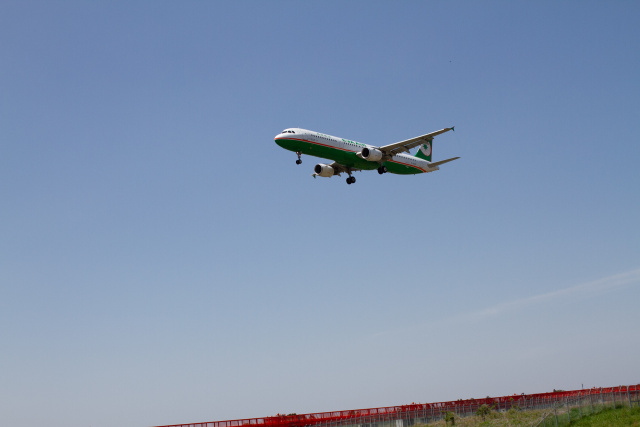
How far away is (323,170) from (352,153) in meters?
4.69

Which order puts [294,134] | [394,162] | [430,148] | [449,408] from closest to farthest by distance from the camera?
[449,408], [294,134], [394,162], [430,148]

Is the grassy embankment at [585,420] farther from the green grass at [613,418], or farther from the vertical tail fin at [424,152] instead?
the vertical tail fin at [424,152]

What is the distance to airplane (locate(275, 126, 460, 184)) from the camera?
6850cm

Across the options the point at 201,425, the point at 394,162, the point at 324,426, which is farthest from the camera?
the point at 394,162

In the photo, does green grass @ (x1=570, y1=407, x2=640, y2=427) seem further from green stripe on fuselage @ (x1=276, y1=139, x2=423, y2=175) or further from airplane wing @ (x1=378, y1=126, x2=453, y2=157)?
green stripe on fuselage @ (x1=276, y1=139, x2=423, y2=175)

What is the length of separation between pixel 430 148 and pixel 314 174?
3064 cm

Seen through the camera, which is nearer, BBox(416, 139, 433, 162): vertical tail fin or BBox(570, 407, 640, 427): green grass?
BBox(570, 407, 640, 427): green grass

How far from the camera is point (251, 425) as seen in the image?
48.7 m

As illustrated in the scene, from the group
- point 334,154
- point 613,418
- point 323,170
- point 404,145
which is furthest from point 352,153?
point 613,418

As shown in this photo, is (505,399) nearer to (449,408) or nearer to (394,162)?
(449,408)

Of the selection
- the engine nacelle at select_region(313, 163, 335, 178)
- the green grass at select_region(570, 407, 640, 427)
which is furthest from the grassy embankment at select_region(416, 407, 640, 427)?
the engine nacelle at select_region(313, 163, 335, 178)

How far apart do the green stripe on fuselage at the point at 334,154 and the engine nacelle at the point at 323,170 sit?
6.84 ft

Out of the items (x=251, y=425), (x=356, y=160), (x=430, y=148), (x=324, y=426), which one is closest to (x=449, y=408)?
(x=324, y=426)

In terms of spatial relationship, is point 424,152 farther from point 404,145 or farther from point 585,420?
point 585,420
